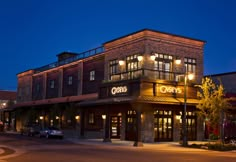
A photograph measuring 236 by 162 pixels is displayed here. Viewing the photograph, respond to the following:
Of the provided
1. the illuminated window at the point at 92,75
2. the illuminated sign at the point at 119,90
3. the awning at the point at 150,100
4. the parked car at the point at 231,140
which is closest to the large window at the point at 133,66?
the illuminated sign at the point at 119,90

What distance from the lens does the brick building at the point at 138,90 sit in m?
32.9

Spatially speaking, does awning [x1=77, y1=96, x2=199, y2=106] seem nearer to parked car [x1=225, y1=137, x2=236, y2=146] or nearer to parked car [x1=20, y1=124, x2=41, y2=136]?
parked car [x1=225, y1=137, x2=236, y2=146]

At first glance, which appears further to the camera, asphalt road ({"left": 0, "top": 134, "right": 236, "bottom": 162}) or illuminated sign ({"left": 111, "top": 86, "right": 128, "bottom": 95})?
illuminated sign ({"left": 111, "top": 86, "right": 128, "bottom": 95})

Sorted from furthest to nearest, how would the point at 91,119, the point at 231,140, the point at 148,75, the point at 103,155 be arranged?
the point at 91,119 → the point at 148,75 → the point at 231,140 → the point at 103,155

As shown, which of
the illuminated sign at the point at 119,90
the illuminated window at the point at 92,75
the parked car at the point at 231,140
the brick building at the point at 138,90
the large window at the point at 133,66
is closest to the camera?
the parked car at the point at 231,140

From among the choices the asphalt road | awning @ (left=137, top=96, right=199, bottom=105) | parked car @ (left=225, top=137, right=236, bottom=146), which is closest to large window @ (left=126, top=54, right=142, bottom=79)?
awning @ (left=137, top=96, right=199, bottom=105)

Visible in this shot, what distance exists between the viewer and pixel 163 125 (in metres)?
34.8

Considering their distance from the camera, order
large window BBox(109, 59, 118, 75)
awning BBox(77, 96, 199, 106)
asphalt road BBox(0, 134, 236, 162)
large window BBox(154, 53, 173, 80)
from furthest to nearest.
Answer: large window BBox(109, 59, 118, 75)
large window BBox(154, 53, 173, 80)
awning BBox(77, 96, 199, 106)
asphalt road BBox(0, 134, 236, 162)

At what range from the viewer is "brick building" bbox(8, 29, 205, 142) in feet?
108

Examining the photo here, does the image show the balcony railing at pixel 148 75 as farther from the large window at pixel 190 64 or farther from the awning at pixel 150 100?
the awning at pixel 150 100

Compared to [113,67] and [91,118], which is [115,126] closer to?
[91,118]

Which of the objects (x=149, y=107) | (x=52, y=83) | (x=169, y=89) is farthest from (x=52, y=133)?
(x=52, y=83)

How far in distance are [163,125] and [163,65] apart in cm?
582

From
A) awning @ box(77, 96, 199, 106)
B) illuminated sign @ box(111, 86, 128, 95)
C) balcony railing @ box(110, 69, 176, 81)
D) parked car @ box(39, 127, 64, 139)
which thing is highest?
balcony railing @ box(110, 69, 176, 81)
